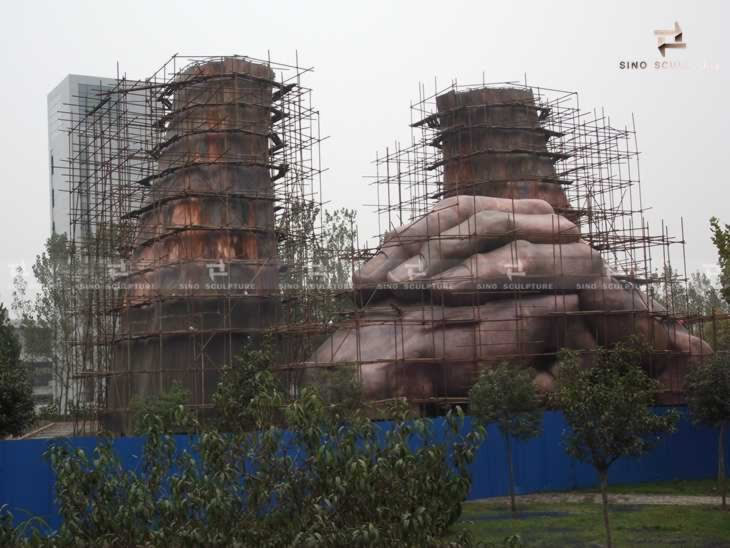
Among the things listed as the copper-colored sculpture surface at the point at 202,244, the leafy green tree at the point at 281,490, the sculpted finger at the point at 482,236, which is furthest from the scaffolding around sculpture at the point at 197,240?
the leafy green tree at the point at 281,490

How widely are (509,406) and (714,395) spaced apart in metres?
4.65

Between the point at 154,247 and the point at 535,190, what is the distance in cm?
1544

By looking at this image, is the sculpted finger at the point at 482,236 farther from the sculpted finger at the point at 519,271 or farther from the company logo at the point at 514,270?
the company logo at the point at 514,270

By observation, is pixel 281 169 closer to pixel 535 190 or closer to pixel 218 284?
pixel 218 284

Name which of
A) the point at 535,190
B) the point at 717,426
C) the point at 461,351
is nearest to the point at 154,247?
the point at 461,351

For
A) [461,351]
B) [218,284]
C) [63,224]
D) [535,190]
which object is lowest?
[461,351]

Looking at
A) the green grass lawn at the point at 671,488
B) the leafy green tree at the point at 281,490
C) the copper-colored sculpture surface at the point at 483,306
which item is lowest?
the green grass lawn at the point at 671,488

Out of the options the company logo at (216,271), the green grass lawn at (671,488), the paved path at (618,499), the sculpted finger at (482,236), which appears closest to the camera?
the paved path at (618,499)

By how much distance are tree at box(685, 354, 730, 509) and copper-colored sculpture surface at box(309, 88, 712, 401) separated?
292 inches

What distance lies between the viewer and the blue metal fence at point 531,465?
837 inches

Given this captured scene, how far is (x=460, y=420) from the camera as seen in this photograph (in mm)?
10547

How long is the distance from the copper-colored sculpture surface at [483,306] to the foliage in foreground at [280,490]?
2039cm

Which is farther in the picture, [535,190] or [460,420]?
[535,190]

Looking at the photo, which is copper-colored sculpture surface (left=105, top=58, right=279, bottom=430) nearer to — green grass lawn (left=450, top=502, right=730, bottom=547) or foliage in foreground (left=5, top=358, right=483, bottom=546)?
green grass lawn (left=450, top=502, right=730, bottom=547)
